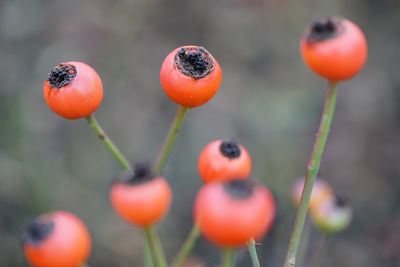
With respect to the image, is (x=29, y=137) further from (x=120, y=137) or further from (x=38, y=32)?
(x=38, y=32)

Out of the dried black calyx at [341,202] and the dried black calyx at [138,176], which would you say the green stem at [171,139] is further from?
the dried black calyx at [341,202]

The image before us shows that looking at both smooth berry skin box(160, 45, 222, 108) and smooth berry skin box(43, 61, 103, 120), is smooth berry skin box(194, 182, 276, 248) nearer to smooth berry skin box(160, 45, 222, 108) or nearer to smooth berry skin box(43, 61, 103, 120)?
smooth berry skin box(160, 45, 222, 108)

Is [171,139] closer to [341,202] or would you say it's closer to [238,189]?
[238,189]

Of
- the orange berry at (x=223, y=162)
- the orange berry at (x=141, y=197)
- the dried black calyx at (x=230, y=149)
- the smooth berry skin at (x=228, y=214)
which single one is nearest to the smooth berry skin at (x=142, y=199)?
the orange berry at (x=141, y=197)

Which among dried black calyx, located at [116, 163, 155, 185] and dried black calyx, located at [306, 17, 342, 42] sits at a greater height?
dried black calyx, located at [306, 17, 342, 42]

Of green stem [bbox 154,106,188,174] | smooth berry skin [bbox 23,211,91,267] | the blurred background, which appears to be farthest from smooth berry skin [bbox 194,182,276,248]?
the blurred background

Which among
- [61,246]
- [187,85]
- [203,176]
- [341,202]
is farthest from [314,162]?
[341,202]
